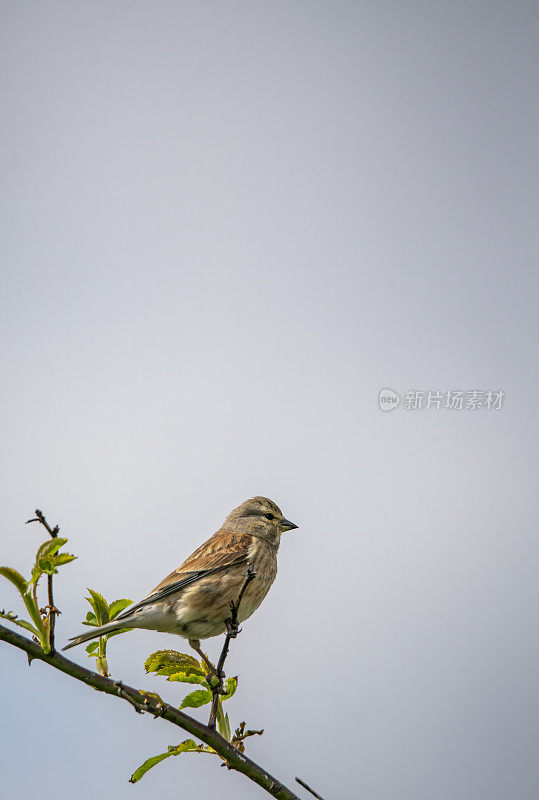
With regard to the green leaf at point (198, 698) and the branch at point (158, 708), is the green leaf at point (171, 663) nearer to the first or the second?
the green leaf at point (198, 698)

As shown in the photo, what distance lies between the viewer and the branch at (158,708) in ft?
9.65

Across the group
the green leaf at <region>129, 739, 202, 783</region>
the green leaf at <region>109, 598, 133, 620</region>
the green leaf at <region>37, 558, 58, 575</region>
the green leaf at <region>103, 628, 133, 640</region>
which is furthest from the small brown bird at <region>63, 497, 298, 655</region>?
the green leaf at <region>37, 558, 58, 575</region>

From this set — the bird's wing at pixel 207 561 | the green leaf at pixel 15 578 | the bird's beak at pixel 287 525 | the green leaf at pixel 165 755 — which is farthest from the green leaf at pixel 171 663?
the bird's beak at pixel 287 525

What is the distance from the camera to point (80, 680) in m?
3.08

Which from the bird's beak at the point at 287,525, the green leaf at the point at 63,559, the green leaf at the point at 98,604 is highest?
the bird's beak at the point at 287,525

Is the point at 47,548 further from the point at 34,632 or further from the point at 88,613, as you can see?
the point at 88,613

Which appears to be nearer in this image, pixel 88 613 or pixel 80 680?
pixel 80 680

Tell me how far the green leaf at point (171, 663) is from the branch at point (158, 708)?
482mm

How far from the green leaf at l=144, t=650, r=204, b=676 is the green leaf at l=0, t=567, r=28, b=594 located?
1.01 metres

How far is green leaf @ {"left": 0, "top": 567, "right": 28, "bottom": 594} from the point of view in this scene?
306 cm

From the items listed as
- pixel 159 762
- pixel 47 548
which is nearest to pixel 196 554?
pixel 159 762

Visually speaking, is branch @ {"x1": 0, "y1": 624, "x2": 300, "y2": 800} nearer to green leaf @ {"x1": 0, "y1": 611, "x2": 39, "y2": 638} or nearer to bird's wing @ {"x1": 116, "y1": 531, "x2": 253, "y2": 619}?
green leaf @ {"x1": 0, "y1": 611, "x2": 39, "y2": 638}

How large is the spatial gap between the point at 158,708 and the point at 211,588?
2895mm

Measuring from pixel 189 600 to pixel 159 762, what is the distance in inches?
103
